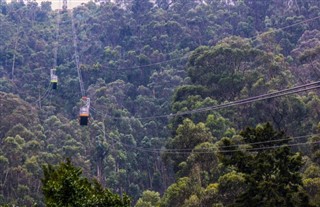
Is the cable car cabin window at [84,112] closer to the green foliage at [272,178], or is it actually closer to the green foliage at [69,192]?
the green foliage at [272,178]

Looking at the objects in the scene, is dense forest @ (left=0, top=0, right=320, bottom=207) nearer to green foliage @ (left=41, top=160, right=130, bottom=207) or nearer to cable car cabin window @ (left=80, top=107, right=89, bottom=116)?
green foliage @ (left=41, top=160, right=130, bottom=207)

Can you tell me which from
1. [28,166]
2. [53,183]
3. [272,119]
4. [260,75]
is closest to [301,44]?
[260,75]

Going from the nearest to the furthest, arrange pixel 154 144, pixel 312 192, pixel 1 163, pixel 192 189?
pixel 312 192 < pixel 192 189 < pixel 1 163 < pixel 154 144

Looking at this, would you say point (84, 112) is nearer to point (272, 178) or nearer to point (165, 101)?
point (272, 178)

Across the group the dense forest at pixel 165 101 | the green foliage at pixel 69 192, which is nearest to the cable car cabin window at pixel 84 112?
the dense forest at pixel 165 101

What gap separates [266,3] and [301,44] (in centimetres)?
1174

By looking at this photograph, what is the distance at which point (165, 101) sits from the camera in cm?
4281

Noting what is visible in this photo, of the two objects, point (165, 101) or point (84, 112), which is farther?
point (165, 101)

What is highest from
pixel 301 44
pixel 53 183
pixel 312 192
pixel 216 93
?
pixel 301 44

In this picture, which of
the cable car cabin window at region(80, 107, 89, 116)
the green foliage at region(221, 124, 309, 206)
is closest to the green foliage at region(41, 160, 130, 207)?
the green foliage at region(221, 124, 309, 206)

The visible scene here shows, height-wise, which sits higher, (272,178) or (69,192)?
(69,192)

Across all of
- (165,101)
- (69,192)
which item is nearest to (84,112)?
(69,192)

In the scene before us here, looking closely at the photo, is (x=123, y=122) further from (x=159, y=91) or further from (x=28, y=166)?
(x=28, y=166)

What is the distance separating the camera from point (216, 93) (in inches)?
1330
